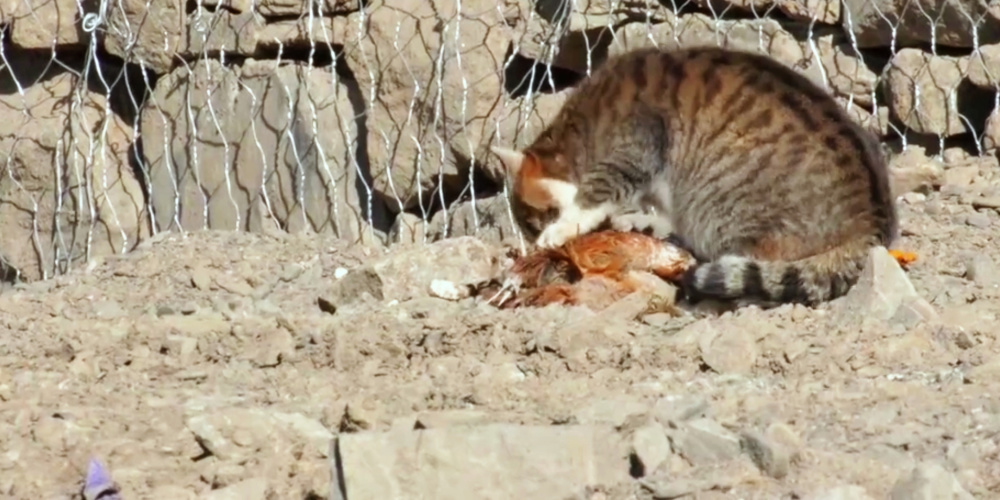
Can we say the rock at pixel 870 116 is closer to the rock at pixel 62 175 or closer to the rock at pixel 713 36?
the rock at pixel 713 36

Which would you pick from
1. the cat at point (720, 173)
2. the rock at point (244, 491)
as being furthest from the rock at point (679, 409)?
the cat at point (720, 173)

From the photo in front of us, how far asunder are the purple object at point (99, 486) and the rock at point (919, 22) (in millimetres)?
2848

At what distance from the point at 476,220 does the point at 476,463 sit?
2.56 metres

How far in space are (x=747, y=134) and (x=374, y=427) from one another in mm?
1830

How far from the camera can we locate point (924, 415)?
3.05 metres

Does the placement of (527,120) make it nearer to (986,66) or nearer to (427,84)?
(427,84)

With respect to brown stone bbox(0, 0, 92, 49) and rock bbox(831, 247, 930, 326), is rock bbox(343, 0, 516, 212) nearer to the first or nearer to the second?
brown stone bbox(0, 0, 92, 49)

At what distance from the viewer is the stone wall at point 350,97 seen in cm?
506

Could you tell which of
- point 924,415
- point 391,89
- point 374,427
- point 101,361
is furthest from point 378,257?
point 924,415

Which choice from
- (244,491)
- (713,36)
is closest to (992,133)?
(713,36)

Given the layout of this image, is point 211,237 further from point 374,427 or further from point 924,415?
point 924,415

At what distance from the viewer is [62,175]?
5.76m

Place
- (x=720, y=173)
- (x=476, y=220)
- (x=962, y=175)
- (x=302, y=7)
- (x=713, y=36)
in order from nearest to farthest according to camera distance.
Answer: (x=720, y=173)
(x=962, y=175)
(x=713, y=36)
(x=476, y=220)
(x=302, y=7)

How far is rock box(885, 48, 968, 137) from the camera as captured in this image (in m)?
5.00
